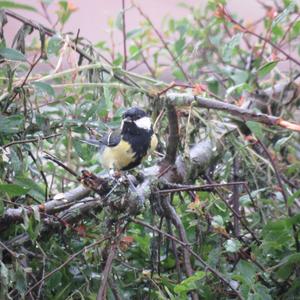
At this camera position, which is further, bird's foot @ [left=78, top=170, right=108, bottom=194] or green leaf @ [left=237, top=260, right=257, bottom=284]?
green leaf @ [left=237, top=260, right=257, bottom=284]

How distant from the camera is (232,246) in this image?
1.37 metres

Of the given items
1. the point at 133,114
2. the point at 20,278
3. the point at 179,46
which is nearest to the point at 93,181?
the point at 20,278

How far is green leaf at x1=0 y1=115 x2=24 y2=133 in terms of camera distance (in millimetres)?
1426

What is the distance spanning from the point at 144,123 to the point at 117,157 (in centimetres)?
12

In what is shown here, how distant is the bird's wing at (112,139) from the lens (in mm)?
1763

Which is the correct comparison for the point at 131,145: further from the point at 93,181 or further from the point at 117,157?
the point at 93,181

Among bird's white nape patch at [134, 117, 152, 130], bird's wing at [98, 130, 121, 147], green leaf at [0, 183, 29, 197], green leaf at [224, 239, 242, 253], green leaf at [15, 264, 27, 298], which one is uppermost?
bird's white nape patch at [134, 117, 152, 130]

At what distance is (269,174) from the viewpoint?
182cm

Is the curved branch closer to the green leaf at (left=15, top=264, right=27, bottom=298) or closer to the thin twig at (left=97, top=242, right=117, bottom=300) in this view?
the thin twig at (left=97, top=242, right=117, bottom=300)

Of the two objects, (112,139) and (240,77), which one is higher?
(240,77)

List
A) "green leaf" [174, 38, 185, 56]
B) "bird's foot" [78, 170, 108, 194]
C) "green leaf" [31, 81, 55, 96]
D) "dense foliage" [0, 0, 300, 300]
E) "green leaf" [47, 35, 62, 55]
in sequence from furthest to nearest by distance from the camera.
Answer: "green leaf" [174, 38, 185, 56] < "green leaf" [47, 35, 62, 55] < "green leaf" [31, 81, 55, 96] < "dense foliage" [0, 0, 300, 300] < "bird's foot" [78, 170, 108, 194]

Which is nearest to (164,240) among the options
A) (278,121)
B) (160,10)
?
(278,121)

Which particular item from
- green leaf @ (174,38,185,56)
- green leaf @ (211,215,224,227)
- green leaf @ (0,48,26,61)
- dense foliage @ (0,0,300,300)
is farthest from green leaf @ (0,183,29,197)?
green leaf @ (174,38,185,56)

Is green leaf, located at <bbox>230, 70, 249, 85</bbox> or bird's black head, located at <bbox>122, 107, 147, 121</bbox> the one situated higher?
green leaf, located at <bbox>230, 70, 249, 85</bbox>
